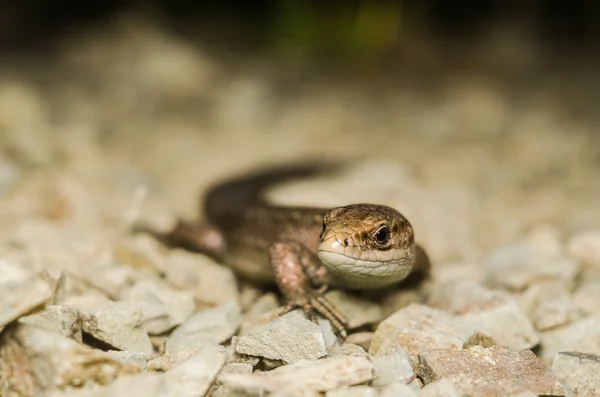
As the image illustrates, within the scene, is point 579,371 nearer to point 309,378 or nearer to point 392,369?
point 392,369

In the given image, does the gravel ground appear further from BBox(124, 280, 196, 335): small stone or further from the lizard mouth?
the lizard mouth

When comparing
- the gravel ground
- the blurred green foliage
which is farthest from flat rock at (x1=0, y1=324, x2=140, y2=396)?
the blurred green foliage

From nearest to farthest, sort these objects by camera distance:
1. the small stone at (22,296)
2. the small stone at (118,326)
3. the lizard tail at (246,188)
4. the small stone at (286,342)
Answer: the small stone at (22,296)
the small stone at (286,342)
the small stone at (118,326)
the lizard tail at (246,188)

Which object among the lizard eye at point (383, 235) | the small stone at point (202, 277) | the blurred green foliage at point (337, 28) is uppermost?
the blurred green foliage at point (337, 28)

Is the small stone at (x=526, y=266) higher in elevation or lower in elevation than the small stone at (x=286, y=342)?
lower

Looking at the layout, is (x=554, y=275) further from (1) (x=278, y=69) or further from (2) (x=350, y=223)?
(1) (x=278, y=69)

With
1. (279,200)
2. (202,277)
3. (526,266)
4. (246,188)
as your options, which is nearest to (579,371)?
(526,266)

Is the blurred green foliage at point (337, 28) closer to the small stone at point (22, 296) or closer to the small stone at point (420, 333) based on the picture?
the small stone at point (420, 333)

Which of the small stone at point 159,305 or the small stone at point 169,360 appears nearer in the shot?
the small stone at point 169,360

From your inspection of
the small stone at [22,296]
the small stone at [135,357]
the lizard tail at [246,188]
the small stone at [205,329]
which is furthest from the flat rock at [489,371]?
the lizard tail at [246,188]
